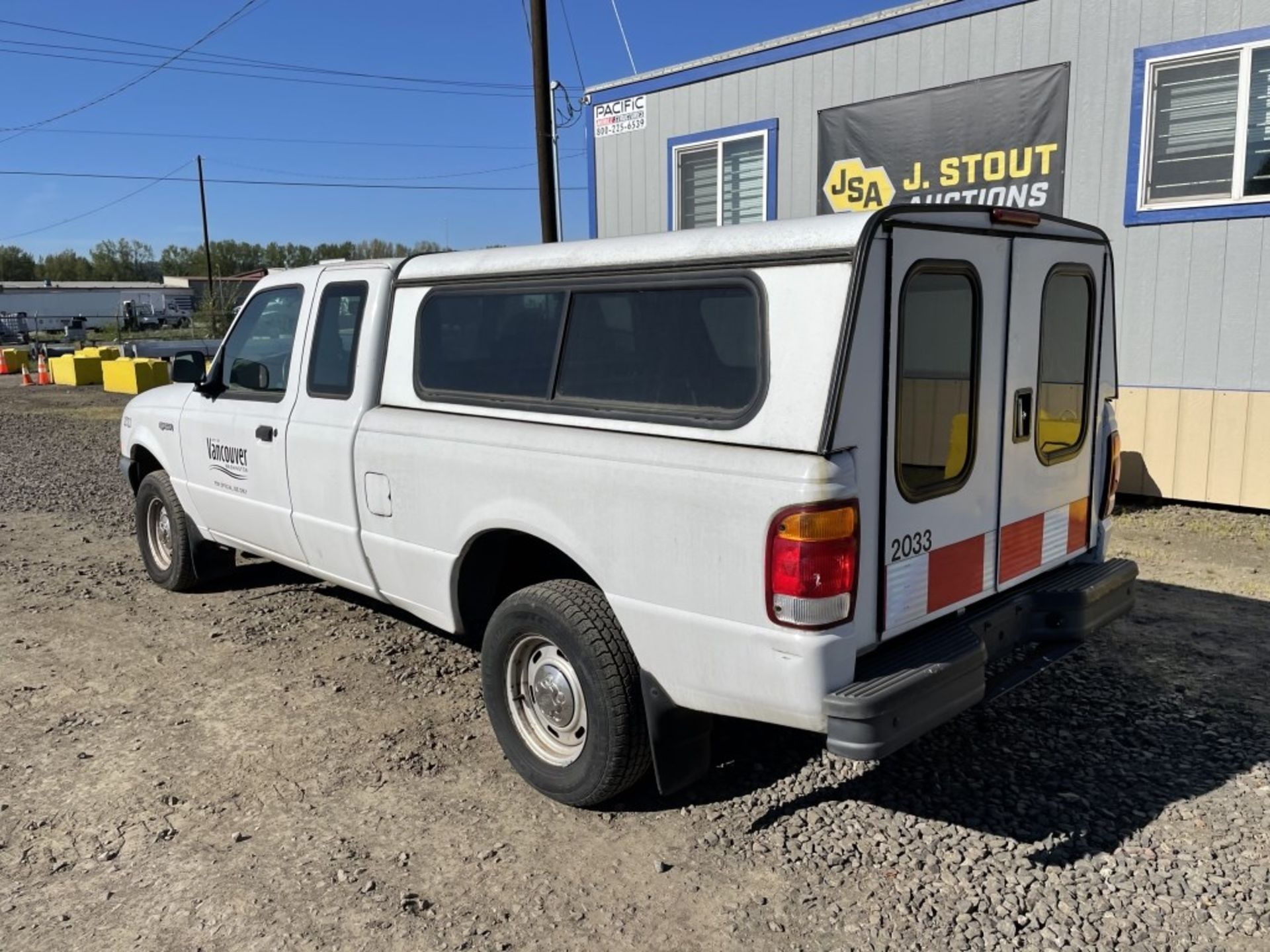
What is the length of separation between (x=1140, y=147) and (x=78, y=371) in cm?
2361

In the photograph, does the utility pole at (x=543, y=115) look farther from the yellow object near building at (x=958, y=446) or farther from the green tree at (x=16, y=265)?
the green tree at (x=16, y=265)

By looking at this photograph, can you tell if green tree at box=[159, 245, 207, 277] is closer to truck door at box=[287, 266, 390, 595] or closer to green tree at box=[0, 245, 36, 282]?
green tree at box=[0, 245, 36, 282]

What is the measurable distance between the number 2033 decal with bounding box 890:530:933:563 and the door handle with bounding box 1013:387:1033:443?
672mm

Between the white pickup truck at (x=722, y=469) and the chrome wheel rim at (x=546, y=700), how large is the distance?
0.04 ft

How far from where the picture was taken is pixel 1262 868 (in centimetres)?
315

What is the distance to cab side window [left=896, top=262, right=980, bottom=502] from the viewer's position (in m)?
3.26

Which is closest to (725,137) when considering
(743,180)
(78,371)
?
(743,180)

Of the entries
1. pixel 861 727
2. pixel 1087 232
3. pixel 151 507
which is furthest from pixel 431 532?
pixel 151 507

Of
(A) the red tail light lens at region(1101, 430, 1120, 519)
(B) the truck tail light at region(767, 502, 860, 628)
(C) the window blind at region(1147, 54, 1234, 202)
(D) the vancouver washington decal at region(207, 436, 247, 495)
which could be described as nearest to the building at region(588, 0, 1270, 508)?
(C) the window blind at region(1147, 54, 1234, 202)

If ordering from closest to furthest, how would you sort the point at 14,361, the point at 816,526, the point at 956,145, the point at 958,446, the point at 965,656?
the point at 816,526
the point at 965,656
the point at 958,446
the point at 956,145
the point at 14,361

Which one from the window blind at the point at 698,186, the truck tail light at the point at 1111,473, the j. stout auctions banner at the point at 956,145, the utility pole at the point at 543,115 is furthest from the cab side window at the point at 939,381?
the utility pole at the point at 543,115

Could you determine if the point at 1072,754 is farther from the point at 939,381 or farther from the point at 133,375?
the point at 133,375

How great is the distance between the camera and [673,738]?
3297 millimetres

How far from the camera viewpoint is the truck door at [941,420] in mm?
3023
